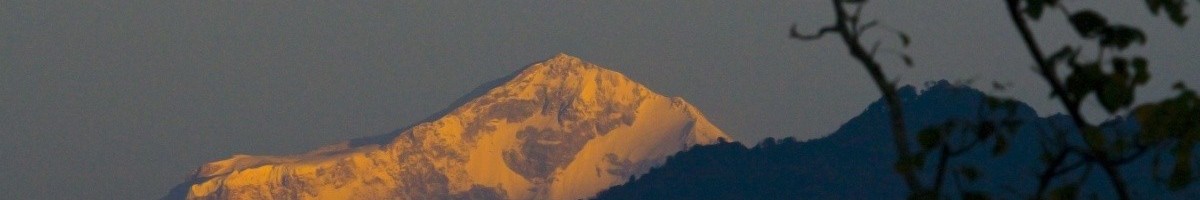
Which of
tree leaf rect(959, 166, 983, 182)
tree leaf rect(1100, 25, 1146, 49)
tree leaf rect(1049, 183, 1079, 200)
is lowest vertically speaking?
tree leaf rect(1049, 183, 1079, 200)

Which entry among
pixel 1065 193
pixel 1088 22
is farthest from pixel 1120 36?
pixel 1065 193

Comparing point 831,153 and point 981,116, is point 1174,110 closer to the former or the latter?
point 981,116

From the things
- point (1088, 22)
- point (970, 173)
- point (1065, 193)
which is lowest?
point (1065, 193)

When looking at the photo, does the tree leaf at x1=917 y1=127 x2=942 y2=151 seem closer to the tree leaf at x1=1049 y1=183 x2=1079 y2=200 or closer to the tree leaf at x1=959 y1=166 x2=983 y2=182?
the tree leaf at x1=959 y1=166 x2=983 y2=182

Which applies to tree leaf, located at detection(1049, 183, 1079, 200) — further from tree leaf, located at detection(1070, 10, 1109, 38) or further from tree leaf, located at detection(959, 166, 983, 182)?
Result: tree leaf, located at detection(1070, 10, 1109, 38)

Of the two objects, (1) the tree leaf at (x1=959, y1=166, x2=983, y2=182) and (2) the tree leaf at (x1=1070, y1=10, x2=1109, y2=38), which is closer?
(2) the tree leaf at (x1=1070, y1=10, x2=1109, y2=38)

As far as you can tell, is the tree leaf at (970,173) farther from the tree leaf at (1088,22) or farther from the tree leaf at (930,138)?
the tree leaf at (1088,22)

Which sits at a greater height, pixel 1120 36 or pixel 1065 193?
pixel 1120 36

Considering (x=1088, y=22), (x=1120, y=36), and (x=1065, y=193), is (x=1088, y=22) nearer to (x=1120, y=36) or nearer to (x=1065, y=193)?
(x=1120, y=36)

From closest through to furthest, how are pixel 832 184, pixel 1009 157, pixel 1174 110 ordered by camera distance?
1. pixel 1174 110
2. pixel 1009 157
3. pixel 832 184

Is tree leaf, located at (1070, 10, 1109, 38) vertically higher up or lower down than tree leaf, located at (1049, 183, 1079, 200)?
higher up

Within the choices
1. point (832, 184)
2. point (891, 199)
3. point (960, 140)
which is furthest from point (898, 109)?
point (832, 184)
